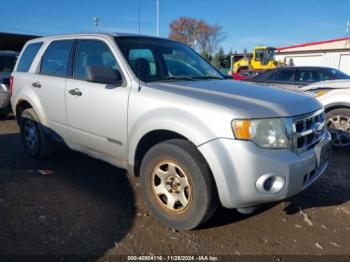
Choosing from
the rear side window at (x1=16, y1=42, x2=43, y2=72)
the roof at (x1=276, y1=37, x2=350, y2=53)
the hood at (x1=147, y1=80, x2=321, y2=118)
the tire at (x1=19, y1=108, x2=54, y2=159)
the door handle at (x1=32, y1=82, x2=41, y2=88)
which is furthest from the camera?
the roof at (x1=276, y1=37, x2=350, y2=53)

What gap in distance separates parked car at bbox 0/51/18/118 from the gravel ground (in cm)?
423

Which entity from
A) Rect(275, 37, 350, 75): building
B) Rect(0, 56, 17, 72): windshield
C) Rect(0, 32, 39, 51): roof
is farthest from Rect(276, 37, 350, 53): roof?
Rect(0, 56, 17, 72): windshield

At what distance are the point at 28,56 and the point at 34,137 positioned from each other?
4.25 ft

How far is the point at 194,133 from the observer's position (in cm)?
281

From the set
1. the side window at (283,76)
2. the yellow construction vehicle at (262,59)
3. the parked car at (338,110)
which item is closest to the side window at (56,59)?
the parked car at (338,110)

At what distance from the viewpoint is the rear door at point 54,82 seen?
4.32m

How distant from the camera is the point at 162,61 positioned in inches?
160

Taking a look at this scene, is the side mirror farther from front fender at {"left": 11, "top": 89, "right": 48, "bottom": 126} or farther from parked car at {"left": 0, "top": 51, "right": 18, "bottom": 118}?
parked car at {"left": 0, "top": 51, "right": 18, "bottom": 118}

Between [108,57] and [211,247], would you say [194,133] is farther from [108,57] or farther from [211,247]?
[108,57]

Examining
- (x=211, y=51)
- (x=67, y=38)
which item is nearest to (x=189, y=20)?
(x=211, y=51)

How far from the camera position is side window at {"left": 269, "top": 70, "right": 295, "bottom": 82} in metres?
8.59

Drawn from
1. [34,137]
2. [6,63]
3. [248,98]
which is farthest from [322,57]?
[248,98]

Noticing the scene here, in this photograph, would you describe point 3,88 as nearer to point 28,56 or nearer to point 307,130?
point 28,56

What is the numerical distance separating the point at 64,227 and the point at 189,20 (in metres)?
68.6
